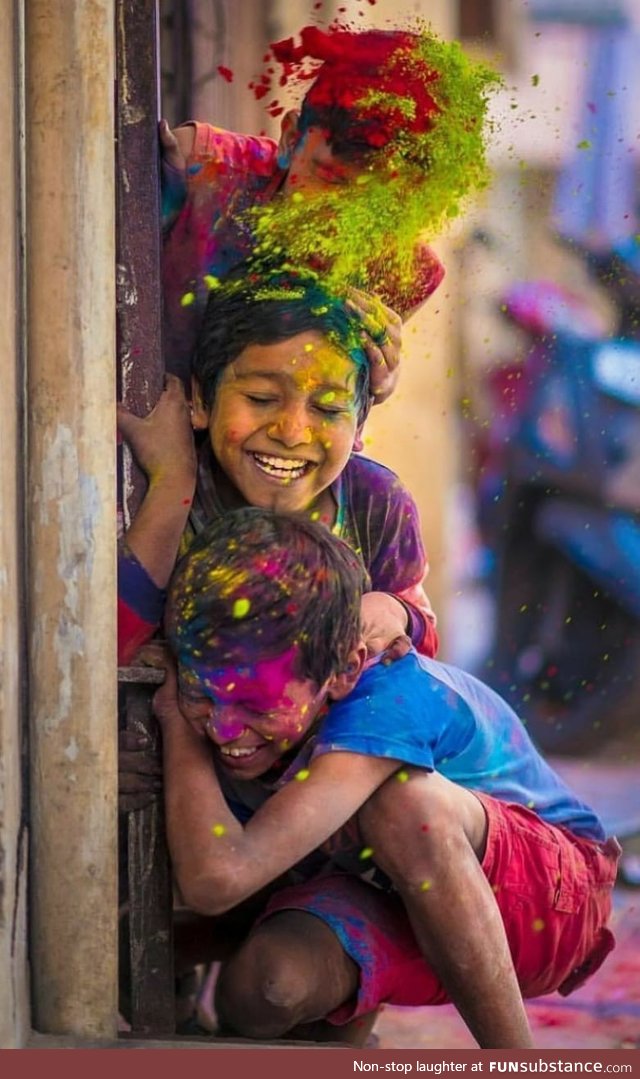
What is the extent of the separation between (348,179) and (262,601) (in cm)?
65

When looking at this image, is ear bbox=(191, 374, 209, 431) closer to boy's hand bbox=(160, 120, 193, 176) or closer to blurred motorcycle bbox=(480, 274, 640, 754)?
boy's hand bbox=(160, 120, 193, 176)

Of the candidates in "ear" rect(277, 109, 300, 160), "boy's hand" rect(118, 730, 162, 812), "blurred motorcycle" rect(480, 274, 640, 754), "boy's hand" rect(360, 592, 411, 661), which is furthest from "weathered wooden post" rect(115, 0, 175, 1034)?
"blurred motorcycle" rect(480, 274, 640, 754)

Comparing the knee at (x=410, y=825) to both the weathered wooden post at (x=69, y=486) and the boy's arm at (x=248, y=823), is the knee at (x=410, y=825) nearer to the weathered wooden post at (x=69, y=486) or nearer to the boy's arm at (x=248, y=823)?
the boy's arm at (x=248, y=823)

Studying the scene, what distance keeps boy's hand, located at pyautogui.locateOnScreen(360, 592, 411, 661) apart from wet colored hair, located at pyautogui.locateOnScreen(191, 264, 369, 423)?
318 mm

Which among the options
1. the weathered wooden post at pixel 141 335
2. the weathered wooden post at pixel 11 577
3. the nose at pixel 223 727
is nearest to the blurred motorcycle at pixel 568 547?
the weathered wooden post at pixel 141 335

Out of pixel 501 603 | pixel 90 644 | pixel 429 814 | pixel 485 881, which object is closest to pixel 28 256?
pixel 90 644

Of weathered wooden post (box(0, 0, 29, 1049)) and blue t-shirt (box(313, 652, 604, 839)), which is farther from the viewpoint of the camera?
blue t-shirt (box(313, 652, 604, 839))

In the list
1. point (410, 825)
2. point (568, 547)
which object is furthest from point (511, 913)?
point (568, 547)

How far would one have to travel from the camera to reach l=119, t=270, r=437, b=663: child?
2.05 metres

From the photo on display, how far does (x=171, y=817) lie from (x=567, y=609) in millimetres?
1709

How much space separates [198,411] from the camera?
214 centimetres

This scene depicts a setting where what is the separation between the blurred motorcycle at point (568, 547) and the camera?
3199 mm

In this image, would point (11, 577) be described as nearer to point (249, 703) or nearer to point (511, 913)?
point (249, 703)

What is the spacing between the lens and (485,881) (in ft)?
6.49
